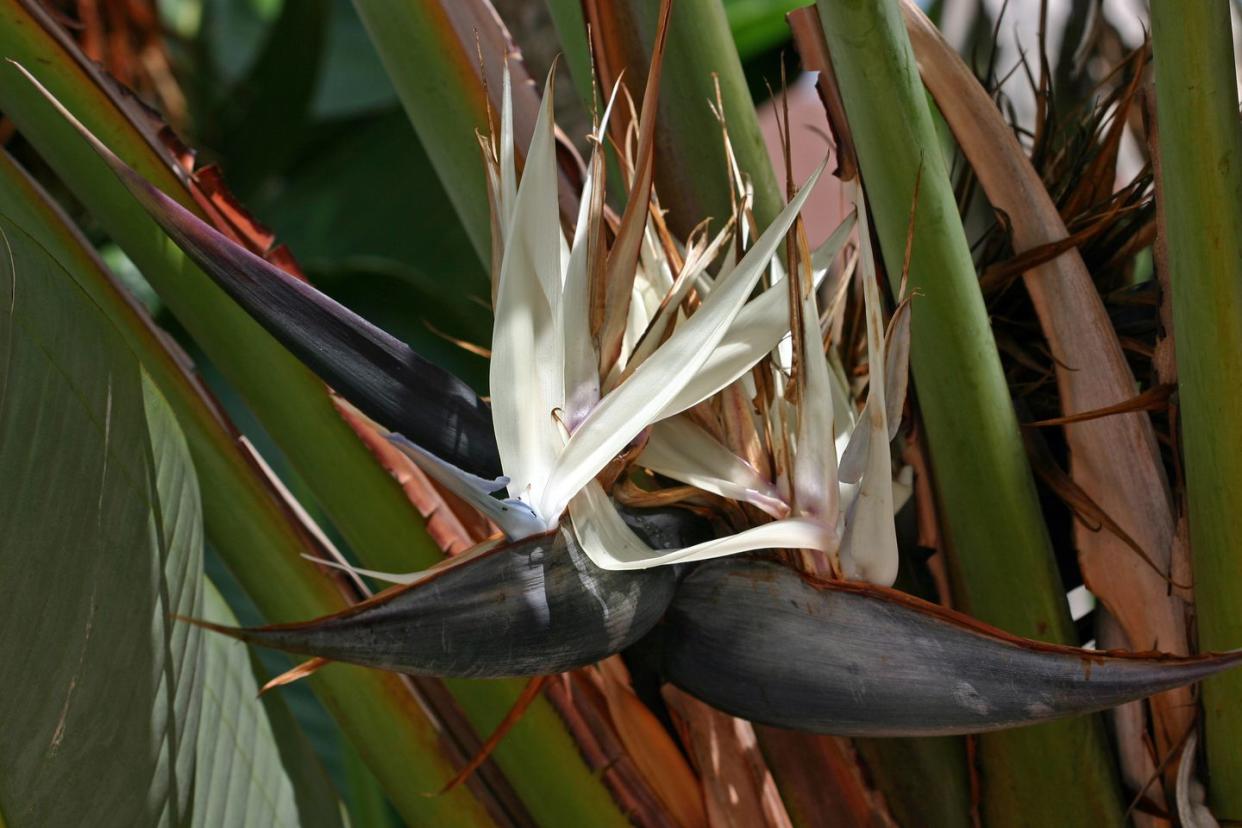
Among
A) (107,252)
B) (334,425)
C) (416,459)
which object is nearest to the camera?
(416,459)

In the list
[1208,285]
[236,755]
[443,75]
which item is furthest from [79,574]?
[1208,285]

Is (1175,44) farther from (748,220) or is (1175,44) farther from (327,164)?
(327,164)

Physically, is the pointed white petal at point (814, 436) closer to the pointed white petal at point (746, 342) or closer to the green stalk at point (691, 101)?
the pointed white petal at point (746, 342)

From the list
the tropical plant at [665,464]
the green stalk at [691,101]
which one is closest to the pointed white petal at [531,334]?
the tropical plant at [665,464]

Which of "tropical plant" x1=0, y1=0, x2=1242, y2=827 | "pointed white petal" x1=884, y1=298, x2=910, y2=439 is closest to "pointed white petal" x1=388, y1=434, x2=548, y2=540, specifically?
"tropical plant" x1=0, y1=0, x2=1242, y2=827

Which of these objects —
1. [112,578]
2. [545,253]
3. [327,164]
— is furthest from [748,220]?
[327,164]

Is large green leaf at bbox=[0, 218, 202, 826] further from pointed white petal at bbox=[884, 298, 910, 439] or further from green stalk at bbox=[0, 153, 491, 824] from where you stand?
pointed white petal at bbox=[884, 298, 910, 439]
